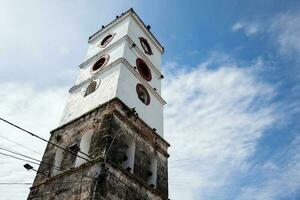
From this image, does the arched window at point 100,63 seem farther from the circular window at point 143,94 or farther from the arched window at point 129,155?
the arched window at point 129,155

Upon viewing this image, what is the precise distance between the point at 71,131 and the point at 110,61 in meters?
4.74

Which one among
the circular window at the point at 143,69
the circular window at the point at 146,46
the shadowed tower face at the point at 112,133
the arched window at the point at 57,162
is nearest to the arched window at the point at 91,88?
the shadowed tower face at the point at 112,133

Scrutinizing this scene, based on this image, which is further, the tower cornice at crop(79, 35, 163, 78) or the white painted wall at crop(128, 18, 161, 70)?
the white painted wall at crop(128, 18, 161, 70)

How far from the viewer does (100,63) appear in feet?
63.2

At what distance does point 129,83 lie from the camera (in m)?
17.3

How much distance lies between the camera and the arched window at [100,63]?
18.8 m

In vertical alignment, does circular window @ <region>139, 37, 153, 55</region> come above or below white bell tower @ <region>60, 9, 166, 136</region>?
above

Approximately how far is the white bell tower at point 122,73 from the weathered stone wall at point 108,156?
0.73 metres

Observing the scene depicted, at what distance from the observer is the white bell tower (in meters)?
16.7

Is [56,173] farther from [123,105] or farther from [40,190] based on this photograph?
[123,105]

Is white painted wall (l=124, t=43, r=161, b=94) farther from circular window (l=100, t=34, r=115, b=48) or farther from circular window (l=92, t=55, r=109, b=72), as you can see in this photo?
circular window (l=100, t=34, r=115, b=48)

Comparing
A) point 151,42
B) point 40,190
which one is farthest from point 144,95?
point 40,190

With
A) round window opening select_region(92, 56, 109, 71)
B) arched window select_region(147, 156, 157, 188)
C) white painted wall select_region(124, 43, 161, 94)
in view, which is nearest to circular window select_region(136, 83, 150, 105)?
white painted wall select_region(124, 43, 161, 94)

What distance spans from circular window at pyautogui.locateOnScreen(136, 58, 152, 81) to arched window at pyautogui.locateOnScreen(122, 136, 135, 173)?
498cm
